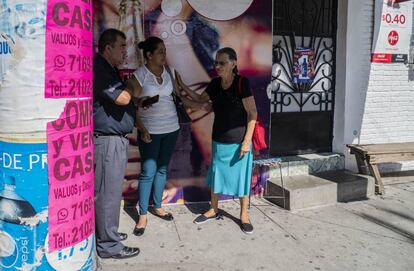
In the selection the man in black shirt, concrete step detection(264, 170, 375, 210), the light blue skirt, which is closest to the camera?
the man in black shirt

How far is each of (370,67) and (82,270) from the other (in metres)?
4.80

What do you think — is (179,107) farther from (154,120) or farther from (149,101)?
(149,101)

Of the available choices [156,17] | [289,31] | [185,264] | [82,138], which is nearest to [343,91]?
[289,31]

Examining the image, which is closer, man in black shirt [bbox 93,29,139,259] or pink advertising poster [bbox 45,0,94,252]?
pink advertising poster [bbox 45,0,94,252]

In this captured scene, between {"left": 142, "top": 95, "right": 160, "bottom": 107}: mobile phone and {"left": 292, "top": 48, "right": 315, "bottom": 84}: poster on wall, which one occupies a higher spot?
{"left": 292, "top": 48, "right": 315, "bottom": 84}: poster on wall

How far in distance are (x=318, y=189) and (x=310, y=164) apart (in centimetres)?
66

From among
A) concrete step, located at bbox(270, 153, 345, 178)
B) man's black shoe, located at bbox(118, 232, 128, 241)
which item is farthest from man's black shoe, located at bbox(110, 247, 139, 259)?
concrete step, located at bbox(270, 153, 345, 178)

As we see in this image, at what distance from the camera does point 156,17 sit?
4.52 m

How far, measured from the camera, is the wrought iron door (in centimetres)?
552

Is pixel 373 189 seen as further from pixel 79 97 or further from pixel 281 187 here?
pixel 79 97

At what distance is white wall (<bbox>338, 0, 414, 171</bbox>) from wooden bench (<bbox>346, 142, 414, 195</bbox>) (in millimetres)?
224

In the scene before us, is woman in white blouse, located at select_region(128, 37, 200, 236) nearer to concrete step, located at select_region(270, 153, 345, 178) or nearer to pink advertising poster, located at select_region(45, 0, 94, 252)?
pink advertising poster, located at select_region(45, 0, 94, 252)

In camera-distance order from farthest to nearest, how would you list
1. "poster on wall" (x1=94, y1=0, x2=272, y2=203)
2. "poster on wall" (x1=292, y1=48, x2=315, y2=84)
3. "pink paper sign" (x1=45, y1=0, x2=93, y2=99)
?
"poster on wall" (x1=292, y1=48, x2=315, y2=84)
"poster on wall" (x1=94, y1=0, x2=272, y2=203)
"pink paper sign" (x1=45, y1=0, x2=93, y2=99)

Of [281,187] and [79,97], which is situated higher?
[79,97]
